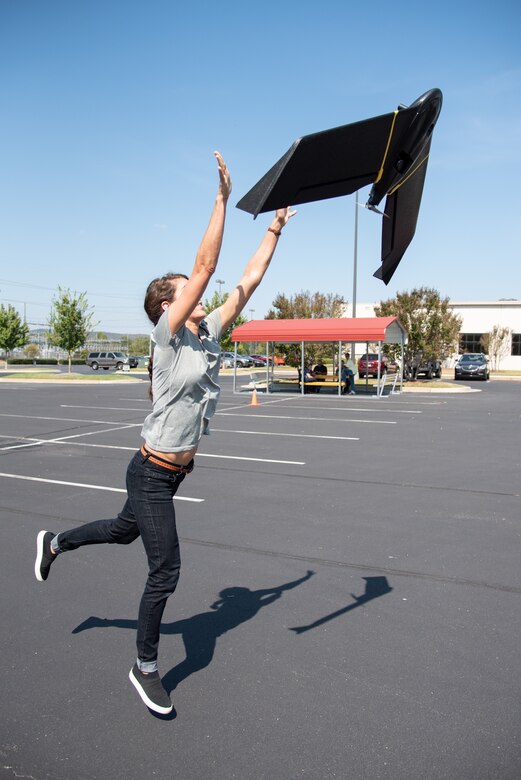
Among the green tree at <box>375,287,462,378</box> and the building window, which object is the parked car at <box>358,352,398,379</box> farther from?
the building window

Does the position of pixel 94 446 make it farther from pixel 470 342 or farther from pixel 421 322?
pixel 470 342

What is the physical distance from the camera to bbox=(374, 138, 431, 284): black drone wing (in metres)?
3.11

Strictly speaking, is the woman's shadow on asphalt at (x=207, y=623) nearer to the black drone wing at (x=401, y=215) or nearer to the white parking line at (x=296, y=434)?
the black drone wing at (x=401, y=215)

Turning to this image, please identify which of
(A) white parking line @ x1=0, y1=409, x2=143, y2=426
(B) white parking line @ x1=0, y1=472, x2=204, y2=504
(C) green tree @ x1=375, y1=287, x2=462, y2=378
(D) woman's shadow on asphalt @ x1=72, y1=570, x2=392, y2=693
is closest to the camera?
(D) woman's shadow on asphalt @ x1=72, y1=570, x2=392, y2=693

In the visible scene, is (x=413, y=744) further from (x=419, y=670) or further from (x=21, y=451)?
(x=21, y=451)

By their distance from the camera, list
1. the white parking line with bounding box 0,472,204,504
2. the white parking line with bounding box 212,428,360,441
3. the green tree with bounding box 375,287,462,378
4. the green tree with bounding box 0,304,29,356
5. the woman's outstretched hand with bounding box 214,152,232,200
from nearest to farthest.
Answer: the woman's outstretched hand with bounding box 214,152,232,200
the white parking line with bounding box 0,472,204,504
the white parking line with bounding box 212,428,360,441
the green tree with bounding box 375,287,462,378
the green tree with bounding box 0,304,29,356

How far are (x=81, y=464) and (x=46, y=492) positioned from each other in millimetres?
1851

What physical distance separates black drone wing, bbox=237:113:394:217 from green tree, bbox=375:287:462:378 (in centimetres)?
3023

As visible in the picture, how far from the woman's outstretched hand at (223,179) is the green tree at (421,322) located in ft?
101

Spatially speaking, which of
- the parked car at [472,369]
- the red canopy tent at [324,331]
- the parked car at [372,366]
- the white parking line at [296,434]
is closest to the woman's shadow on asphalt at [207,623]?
the white parking line at [296,434]

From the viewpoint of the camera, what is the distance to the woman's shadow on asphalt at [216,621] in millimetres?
3240

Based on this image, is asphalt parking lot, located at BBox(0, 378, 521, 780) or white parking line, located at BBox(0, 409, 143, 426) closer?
asphalt parking lot, located at BBox(0, 378, 521, 780)

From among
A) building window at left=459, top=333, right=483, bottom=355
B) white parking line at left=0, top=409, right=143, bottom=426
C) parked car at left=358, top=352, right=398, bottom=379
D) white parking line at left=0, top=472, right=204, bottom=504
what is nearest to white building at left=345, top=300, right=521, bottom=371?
building window at left=459, top=333, right=483, bottom=355

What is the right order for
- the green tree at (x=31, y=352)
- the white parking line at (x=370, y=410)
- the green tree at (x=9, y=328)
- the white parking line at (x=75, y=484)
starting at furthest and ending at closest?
the green tree at (x=31, y=352) → the green tree at (x=9, y=328) → the white parking line at (x=370, y=410) → the white parking line at (x=75, y=484)
